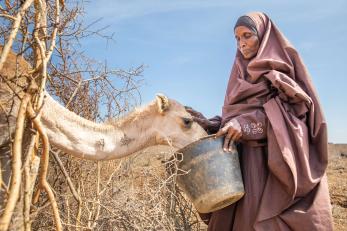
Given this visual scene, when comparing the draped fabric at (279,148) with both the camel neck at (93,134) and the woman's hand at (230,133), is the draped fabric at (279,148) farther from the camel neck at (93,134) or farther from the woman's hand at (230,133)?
the camel neck at (93,134)

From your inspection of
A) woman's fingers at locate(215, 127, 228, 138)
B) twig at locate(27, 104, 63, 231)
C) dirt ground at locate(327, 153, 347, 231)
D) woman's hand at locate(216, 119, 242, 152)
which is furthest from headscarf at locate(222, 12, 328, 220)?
dirt ground at locate(327, 153, 347, 231)

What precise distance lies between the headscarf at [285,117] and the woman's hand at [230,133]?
266 mm

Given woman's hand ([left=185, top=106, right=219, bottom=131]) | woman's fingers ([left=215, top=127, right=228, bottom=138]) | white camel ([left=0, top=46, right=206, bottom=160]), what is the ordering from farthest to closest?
woman's hand ([left=185, top=106, right=219, bottom=131])
white camel ([left=0, top=46, right=206, bottom=160])
woman's fingers ([left=215, top=127, right=228, bottom=138])

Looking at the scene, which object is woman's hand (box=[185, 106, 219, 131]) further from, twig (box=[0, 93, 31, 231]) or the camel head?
twig (box=[0, 93, 31, 231])

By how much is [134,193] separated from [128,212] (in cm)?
50

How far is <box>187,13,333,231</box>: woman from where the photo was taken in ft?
11.2

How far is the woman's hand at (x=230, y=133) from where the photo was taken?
134 inches

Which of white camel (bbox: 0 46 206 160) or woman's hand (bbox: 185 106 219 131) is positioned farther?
woman's hand (bbox: 185 106 219 131)

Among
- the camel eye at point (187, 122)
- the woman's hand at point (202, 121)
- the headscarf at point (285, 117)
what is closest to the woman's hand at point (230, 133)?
the headscarf at point (285, 117)

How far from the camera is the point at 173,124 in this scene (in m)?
4.43

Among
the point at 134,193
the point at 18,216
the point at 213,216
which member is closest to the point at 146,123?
the point at 134,193

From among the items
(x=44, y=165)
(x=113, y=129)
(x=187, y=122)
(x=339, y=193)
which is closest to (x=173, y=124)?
(x=187, y=122)

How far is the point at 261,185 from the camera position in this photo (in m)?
3.55

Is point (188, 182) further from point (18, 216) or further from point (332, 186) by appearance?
point (332, 186)
